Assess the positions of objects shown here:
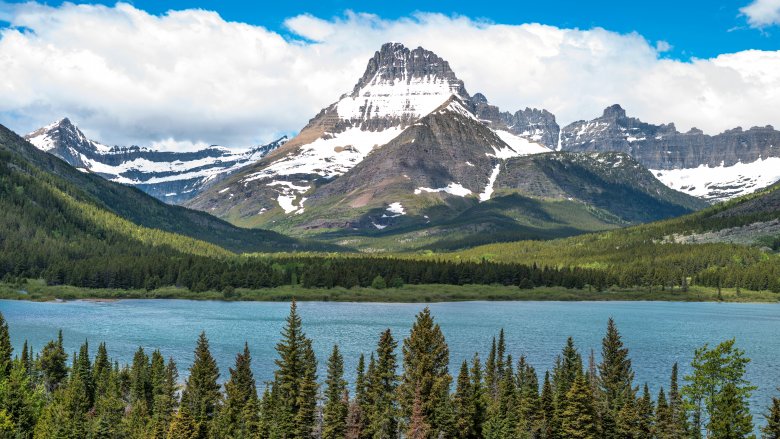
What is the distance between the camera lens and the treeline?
3263 inches

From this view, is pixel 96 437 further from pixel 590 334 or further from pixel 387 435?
pixel 590 334

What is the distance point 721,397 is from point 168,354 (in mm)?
101710

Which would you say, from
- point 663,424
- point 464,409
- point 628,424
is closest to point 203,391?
point 464,409

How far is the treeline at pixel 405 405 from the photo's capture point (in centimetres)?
8288

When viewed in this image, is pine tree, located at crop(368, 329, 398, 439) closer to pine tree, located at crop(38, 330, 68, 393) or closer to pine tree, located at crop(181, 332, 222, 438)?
pine tree, located at crop(181, 332, 222, 438)

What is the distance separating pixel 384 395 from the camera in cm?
9325

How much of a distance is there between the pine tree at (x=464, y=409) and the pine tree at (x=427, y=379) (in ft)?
6.86

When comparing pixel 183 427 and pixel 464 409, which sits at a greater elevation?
pixel 464 409

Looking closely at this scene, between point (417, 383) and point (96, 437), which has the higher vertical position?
point (417, 383)

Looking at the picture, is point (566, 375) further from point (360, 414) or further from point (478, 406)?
point (360, 414)

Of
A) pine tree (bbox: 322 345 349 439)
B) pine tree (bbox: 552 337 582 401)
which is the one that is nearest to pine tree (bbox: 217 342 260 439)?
pine tree (bbox: 322 345 349 439)

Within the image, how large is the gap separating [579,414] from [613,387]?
22.6 metres

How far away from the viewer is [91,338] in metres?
171

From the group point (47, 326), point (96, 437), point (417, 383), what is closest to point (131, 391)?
point (96, 437)
